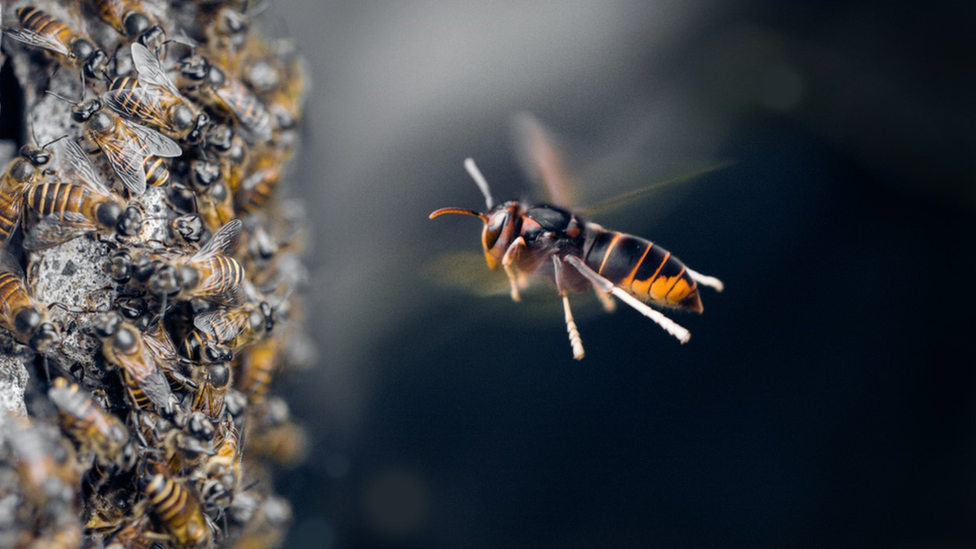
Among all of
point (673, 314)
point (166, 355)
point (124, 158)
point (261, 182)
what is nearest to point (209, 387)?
point (166, 355)

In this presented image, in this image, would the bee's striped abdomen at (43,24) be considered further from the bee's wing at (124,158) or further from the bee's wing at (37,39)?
the bee's wing at (124,158)

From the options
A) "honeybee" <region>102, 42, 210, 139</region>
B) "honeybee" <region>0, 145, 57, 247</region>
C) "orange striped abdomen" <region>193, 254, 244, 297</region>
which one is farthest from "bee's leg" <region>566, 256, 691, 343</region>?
"honeybee" <region>0, 145, 57, 247</region>

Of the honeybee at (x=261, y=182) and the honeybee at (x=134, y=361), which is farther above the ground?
the honeybee at (x=261, y=182)

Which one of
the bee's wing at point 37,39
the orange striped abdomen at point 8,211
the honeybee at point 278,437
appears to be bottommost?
the honeybee at point 278,437

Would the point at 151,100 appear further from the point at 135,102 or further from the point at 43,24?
the point at 43,24

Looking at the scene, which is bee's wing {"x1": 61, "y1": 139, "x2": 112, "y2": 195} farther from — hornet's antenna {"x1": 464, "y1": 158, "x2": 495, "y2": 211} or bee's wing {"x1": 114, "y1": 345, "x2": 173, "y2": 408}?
hornet's antenna {"x1": 464, "y1": 158, "x2": 495, "y2": 211}


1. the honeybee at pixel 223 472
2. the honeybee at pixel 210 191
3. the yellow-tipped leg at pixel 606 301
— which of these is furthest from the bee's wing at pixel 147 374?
the yellow-tipped leg at pixel 606 301

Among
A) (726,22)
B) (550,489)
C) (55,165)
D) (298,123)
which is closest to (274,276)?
(298,123)
